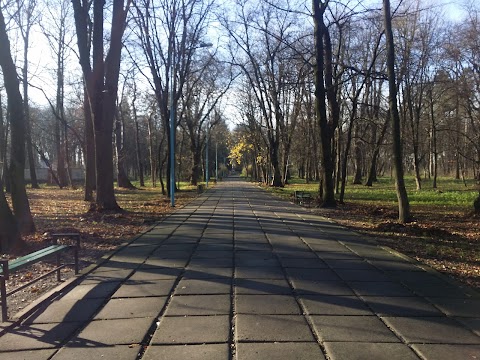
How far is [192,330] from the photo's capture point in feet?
14.3

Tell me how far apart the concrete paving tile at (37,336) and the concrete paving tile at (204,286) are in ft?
4.98

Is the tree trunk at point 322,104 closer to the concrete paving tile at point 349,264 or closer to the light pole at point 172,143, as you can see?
the light pole at point 172,143

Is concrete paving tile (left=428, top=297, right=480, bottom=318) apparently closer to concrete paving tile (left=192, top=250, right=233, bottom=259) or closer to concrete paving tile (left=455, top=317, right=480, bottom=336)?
concrete paving tile (left=455, top=317, right=480, bottom=336)

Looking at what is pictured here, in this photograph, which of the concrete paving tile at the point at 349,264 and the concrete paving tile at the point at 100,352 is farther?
the concrete paving tile at the point at 349,264

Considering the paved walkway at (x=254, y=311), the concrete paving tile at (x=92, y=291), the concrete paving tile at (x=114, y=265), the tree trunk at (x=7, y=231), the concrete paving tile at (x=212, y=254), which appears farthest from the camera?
the tree trunk at (x=7, y=231)

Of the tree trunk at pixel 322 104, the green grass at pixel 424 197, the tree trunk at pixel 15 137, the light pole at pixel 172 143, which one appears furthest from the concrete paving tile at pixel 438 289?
the light pole at pixel 172 143

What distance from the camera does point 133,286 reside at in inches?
238

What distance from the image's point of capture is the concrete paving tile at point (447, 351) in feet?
12.4

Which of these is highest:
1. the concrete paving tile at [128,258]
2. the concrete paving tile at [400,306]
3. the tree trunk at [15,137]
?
the tree trunk at [15,137]

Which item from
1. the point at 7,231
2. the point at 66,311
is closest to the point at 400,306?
the point at 66,311

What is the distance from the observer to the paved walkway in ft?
12.9

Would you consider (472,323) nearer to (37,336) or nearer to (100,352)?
(100,352)

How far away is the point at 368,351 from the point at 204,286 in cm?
260

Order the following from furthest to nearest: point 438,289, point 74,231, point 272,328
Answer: point 74,231
point 438,289
point 272,328
